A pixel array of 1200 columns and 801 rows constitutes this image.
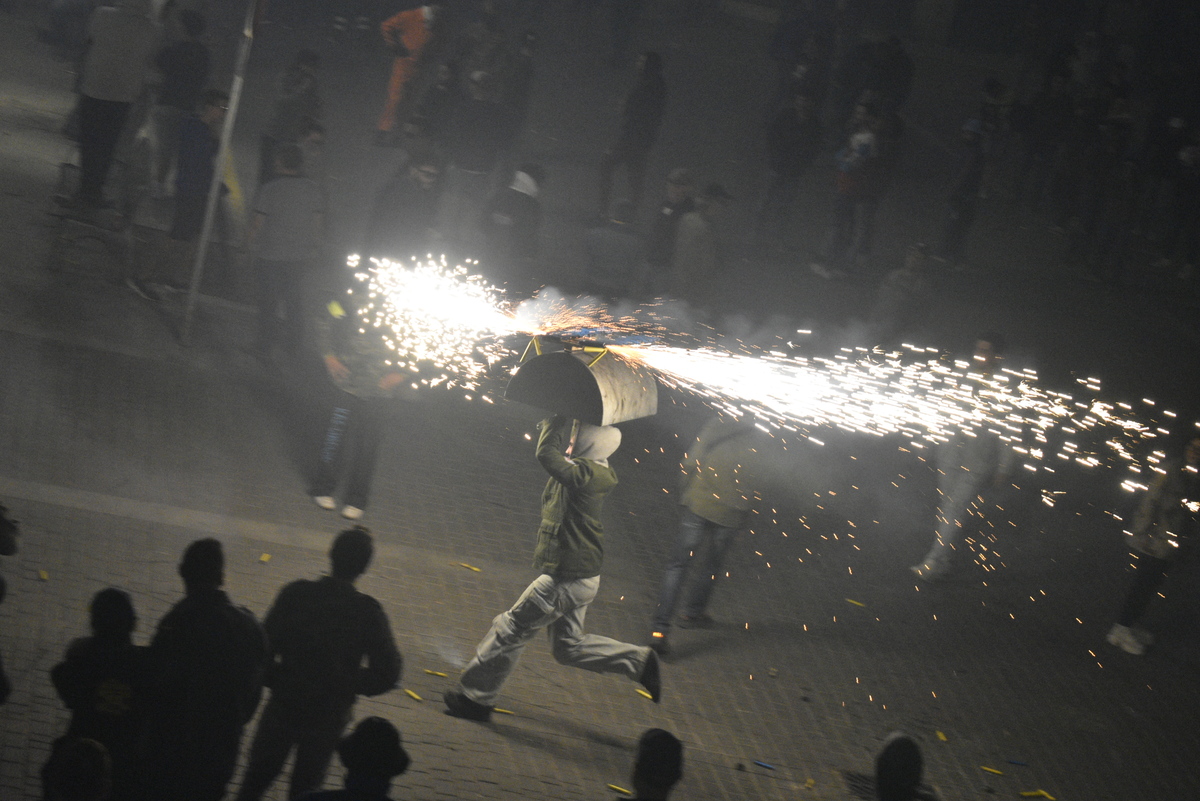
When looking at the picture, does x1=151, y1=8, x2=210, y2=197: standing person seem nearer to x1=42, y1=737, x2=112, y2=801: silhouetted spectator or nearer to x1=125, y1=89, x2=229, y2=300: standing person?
x1=125, y1=89, x2=229, y2=300: standing person

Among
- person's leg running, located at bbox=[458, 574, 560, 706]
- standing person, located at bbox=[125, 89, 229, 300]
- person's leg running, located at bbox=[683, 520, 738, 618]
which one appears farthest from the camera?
standing person, located at bbox=[125, 89, 229, 300]

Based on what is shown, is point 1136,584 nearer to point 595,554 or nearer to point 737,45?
point 595,554

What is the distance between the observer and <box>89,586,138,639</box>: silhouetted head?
4332 mm

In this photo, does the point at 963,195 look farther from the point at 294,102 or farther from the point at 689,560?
the point at 689,560

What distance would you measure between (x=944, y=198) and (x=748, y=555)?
10903mm

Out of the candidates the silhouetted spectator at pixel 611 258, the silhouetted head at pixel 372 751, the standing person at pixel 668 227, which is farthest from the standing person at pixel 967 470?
the silhouetted head at pixel 372 751

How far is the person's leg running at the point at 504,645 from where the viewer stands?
700 centimetres

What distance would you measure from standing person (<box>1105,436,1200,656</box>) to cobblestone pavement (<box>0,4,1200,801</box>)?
0.74 metres

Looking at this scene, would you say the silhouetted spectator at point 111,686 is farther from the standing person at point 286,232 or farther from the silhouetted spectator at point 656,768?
the standing person at point 286,232

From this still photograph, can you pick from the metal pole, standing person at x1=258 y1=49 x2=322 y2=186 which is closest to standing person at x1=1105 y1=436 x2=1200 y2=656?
the metal pole

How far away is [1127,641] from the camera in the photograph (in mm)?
10453

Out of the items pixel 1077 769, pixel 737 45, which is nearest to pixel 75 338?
pixel 1077 769

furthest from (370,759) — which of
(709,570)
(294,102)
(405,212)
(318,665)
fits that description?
(294,102)

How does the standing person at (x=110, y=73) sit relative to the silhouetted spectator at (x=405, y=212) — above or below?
above
